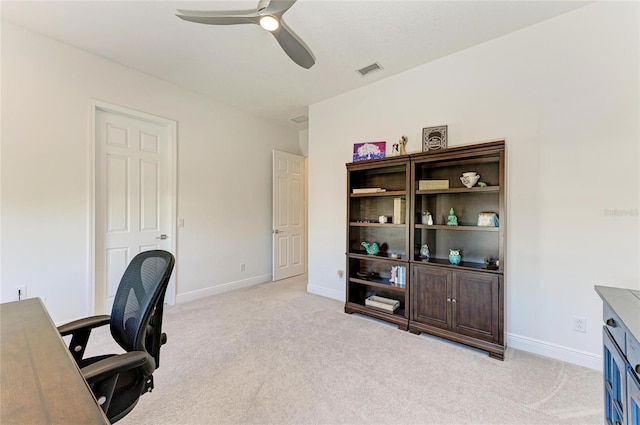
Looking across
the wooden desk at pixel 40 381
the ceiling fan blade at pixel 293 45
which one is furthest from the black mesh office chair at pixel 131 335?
the ceiling fan blade at pixel 293 45

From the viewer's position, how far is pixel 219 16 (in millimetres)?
1725

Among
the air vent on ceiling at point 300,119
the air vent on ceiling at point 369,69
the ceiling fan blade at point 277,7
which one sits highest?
the air vent on ceiling at point 369,69

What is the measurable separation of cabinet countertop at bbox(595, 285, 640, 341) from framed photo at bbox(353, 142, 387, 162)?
7.46 ft

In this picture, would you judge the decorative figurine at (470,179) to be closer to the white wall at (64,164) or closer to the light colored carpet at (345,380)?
the light colored carpet at (345,380)

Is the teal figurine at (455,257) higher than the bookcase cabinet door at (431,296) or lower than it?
higher

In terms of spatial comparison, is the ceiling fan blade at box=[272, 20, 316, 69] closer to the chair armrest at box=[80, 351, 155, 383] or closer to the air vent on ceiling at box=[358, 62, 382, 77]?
the air vent on ceiling at box=[358, 62, 382, 77]

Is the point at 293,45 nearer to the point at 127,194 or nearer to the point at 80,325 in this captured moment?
the point at 80,325

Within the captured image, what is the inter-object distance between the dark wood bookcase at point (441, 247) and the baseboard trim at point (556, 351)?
348mm

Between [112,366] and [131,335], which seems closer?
[112,366]

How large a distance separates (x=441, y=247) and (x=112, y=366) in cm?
276

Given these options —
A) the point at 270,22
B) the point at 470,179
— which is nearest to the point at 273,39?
the point at 270,22

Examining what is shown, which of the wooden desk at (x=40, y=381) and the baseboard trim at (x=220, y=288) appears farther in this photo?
the baseboard trim at (x=220, y=288)

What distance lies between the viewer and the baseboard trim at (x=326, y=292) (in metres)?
3.65

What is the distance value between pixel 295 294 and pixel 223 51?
3076 millimetres
